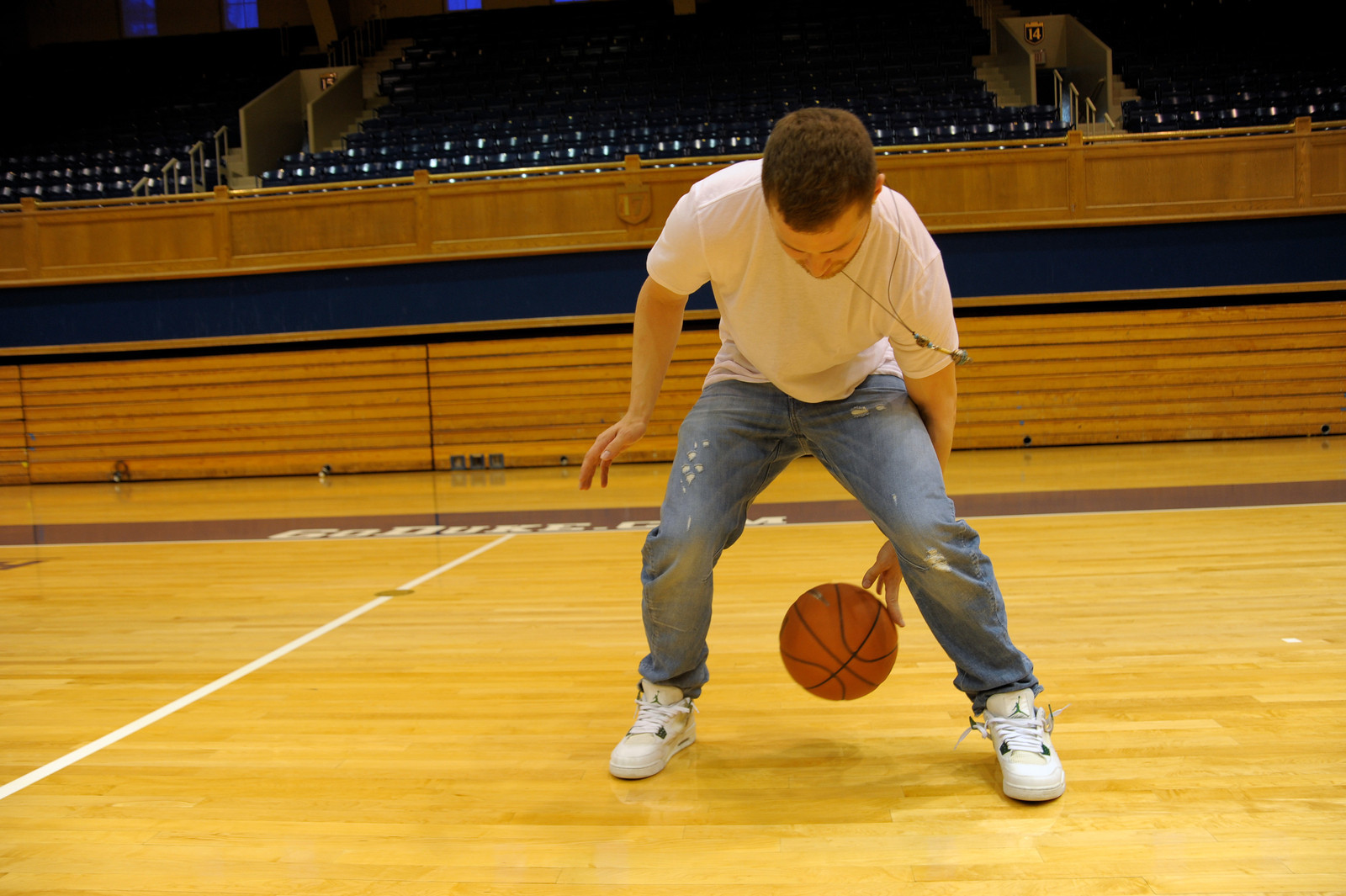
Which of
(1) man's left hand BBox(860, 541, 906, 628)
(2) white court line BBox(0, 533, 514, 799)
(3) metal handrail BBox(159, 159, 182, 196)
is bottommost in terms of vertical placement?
(2) white court line BBox(0, 533, 514, 799)

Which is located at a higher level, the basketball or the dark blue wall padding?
the dark blue wall padding

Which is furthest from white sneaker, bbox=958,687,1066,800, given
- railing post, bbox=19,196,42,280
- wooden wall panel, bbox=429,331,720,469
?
railing post, bbox=19,196,42,280

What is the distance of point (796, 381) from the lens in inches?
67.0

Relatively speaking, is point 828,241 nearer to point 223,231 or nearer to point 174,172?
point 223,231

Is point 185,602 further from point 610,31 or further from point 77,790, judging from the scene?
point 610,31

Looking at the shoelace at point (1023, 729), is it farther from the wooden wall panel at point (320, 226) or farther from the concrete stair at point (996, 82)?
the concrete stair at point (996, 82)

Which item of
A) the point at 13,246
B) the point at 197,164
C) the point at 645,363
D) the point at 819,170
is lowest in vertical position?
the point at 645,363

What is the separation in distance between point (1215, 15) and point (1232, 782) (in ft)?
41.1

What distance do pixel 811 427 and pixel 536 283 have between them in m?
6.92

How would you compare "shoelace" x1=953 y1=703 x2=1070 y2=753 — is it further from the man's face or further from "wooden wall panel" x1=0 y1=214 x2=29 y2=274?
"wooden wall panel" x1=0 y1=214 x2=29 y2=274

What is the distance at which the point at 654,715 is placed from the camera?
180cm

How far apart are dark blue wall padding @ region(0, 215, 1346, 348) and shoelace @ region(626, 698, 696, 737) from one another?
21.7ft

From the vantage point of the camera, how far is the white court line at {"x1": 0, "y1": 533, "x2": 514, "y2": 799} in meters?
1.84

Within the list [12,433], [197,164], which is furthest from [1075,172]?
[12,433]
